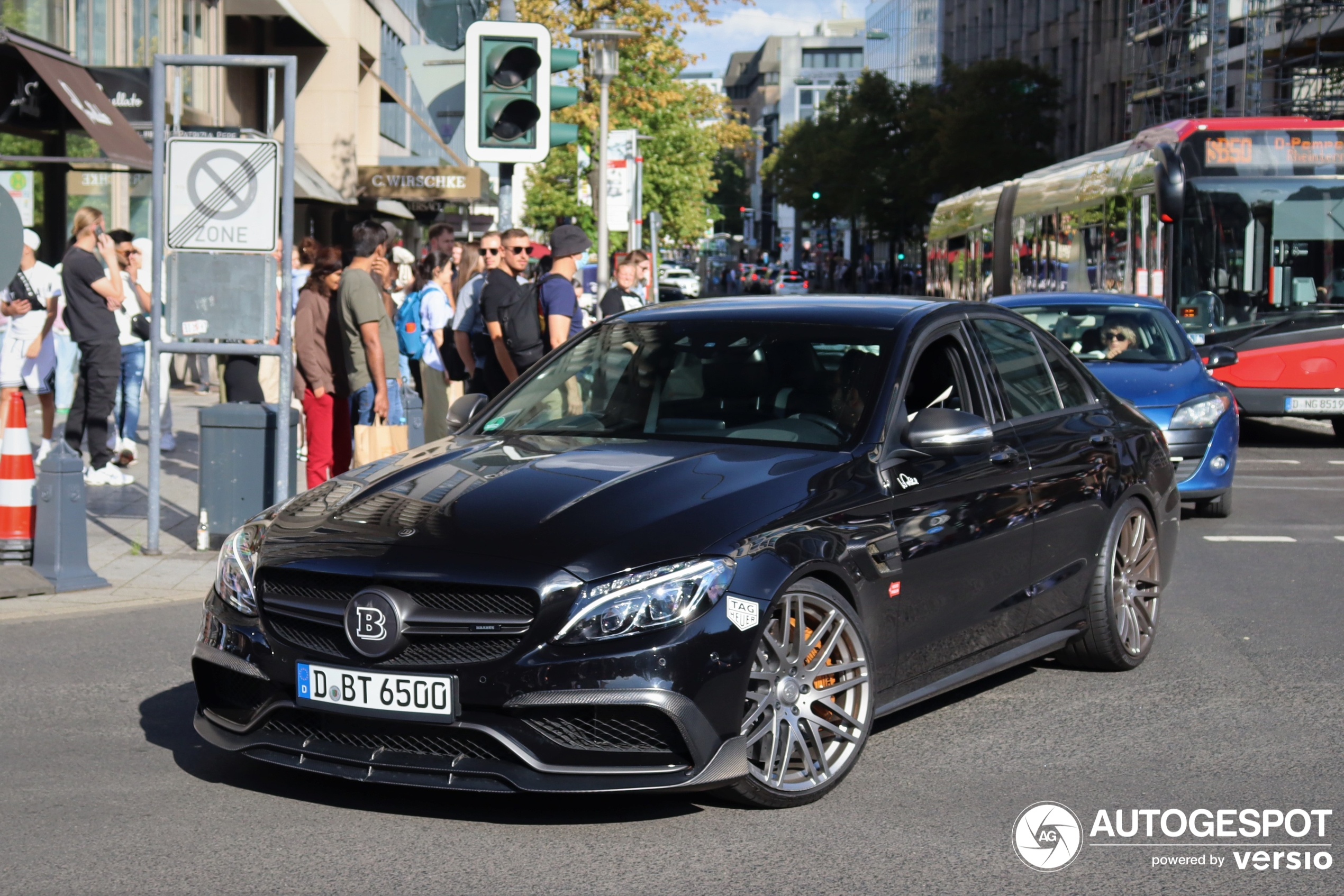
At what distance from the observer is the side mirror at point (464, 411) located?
258 inches

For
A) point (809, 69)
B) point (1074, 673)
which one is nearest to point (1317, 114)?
point (1074, 673)

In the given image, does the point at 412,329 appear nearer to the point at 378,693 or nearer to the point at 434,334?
the point at 434,334

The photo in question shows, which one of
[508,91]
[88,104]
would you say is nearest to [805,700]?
[508,91]

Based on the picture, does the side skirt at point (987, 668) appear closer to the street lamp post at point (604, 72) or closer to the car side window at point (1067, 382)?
the car side window at point (1067, 382)

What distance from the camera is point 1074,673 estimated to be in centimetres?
721

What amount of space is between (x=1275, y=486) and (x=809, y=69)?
585 feet

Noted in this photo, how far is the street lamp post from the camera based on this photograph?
23422 millimetres

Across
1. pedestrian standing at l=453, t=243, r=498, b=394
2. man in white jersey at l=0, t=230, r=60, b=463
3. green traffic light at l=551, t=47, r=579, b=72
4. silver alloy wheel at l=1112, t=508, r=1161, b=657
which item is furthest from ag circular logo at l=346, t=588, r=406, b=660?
man in white jersey at l=0, t=230, r=60, b=463

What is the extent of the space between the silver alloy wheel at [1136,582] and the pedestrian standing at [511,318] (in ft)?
14.7

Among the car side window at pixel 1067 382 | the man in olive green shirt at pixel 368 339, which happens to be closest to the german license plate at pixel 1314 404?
the man in olive green shirt at pixel 368 339

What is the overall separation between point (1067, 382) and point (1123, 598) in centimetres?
91

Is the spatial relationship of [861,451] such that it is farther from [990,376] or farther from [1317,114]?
[1317,114]

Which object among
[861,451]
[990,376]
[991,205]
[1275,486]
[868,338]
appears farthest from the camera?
[991,205]

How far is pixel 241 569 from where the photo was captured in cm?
523
